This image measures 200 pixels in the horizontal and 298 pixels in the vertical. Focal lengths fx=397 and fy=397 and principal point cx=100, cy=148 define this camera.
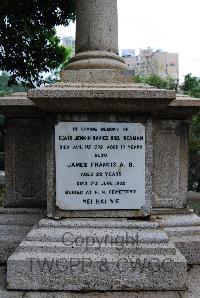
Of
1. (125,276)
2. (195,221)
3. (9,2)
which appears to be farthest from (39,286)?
(9,2)

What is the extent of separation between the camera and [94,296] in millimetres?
2789

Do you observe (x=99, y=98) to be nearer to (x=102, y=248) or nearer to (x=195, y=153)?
(x=102, y=248)

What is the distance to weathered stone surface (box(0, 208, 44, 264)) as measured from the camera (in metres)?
3.46

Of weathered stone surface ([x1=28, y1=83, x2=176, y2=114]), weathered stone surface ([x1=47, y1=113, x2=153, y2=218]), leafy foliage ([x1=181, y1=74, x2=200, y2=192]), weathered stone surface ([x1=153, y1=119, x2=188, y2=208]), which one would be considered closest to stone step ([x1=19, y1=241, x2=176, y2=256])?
weathered stone surface ([x1=47, y1=113, x2=153, y2=218])

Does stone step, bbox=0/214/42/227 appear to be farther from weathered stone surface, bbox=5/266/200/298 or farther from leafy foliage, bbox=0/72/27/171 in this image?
leafy foliage, bbox=0/72/27/171

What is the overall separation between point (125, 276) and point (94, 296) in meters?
0.26

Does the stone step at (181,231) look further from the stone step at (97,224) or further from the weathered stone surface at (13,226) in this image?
the weathered stone surface at (13,226)

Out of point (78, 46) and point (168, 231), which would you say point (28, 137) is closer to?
point (78, 46)

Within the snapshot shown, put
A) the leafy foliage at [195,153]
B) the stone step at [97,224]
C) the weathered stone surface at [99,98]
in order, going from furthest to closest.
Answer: the leafy foliage at [195,153] → the stone step at [97,224] → the weathered stone surface at [99,98]

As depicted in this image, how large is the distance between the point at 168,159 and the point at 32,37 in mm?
7525

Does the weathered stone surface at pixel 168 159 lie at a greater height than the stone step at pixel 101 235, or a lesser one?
greater

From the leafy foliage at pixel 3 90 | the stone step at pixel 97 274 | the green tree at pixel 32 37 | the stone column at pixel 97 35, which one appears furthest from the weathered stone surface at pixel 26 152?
the green tree at pixel 32 37

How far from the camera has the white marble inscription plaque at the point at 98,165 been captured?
10.7 feet

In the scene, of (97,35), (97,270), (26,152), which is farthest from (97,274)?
(97,35)
